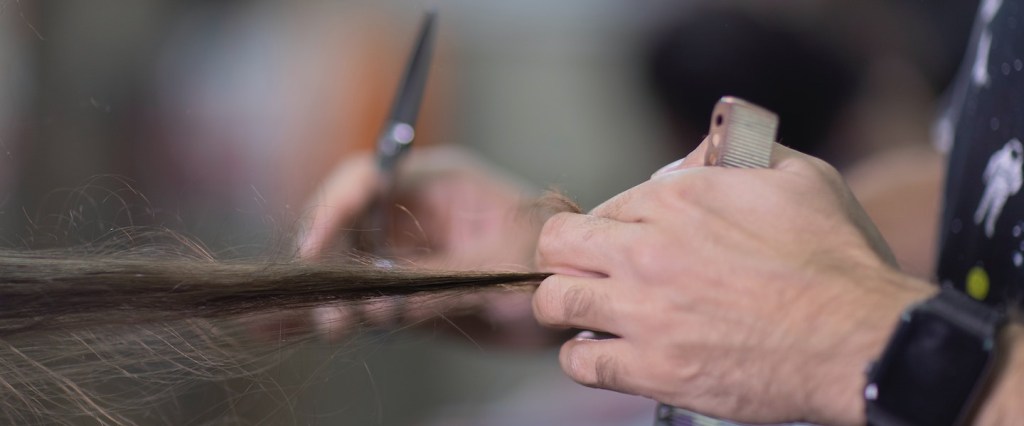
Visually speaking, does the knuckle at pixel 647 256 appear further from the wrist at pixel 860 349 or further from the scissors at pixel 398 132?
the scissors at pixel 398 132

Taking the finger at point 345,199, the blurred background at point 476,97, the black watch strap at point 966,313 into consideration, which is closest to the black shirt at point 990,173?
the black watch strap at point 966,313

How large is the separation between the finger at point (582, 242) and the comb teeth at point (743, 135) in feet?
0.28

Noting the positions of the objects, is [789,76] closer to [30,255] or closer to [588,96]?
[588,96]

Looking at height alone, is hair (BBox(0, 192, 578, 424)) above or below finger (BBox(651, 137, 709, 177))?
below

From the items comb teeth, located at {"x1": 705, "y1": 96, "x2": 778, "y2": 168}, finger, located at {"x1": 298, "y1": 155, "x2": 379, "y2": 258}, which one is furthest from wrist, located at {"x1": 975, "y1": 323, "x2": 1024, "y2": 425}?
finger, located at {"x1": 298, "y1": 155, "x2": 379, "y2": 258}

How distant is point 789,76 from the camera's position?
1535 millimetres

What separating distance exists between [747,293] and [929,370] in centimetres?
11

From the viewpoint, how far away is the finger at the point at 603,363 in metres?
0.53

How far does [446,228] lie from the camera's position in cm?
114

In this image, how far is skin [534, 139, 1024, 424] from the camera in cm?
47

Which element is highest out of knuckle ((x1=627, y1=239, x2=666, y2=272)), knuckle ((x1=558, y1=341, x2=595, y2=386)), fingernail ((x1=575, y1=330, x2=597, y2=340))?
knuckle ((x1=627, y1=239, x2=666, y2=272))

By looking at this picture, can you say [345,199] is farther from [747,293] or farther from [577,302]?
[747,293]

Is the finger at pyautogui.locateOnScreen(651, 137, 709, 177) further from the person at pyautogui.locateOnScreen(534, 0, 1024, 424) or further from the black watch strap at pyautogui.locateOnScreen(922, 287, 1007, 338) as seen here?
the black watch strap at pyautogui.locateOnScreen(922, 287, 1007, 338)

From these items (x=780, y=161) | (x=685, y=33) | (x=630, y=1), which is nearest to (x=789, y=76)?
(x=685, y=33)
